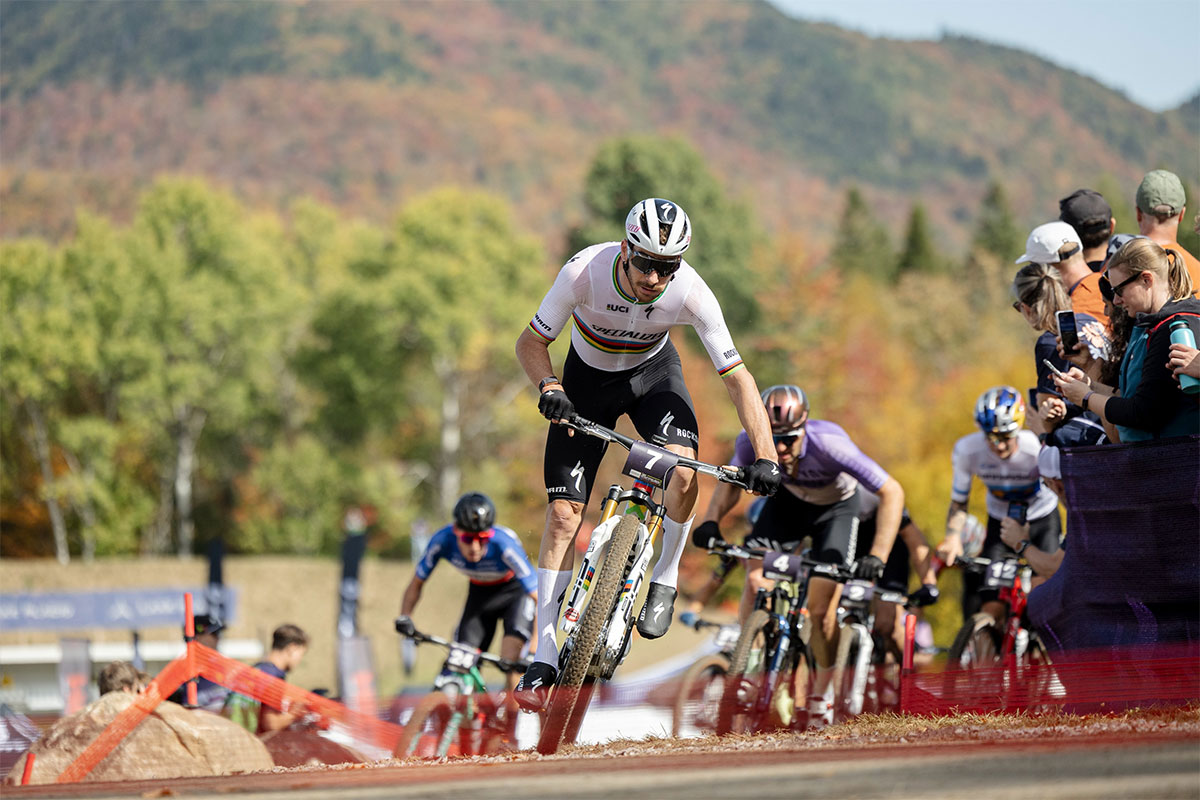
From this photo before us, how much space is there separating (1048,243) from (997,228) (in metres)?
87.1

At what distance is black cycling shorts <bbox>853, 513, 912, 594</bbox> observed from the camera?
10.2 metres

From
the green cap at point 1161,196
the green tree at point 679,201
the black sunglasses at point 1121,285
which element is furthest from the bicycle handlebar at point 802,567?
the green tree at point 679,201

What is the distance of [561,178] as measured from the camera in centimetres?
17912

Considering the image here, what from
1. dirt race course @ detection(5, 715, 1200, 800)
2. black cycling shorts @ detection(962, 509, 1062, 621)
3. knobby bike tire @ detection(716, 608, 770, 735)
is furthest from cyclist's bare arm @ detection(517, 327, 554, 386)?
black cycling shorts @ detection(962, 509, 1062, 621)

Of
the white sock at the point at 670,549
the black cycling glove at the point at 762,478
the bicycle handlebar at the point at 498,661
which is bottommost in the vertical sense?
the bicycle handlebar at the point at 498,661

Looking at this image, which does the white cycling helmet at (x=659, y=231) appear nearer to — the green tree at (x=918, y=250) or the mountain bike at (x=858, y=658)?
the mountain bike at (x=858, y=658)

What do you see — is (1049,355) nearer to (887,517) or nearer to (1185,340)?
(1185,340)

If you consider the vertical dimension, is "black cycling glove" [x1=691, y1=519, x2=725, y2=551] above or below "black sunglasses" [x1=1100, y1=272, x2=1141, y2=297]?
below

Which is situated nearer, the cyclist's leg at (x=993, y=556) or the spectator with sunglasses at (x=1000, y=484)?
the cyclist's leg at (x=993, y=556)

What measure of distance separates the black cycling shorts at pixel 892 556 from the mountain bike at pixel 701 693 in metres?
1.43

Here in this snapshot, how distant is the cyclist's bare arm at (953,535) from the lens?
31.4 feet

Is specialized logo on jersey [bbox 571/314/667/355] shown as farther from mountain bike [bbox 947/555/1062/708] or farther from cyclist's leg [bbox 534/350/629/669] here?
mountain bike [bbox 947/555/1062/708]

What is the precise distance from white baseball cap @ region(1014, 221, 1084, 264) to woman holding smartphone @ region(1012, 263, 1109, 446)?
5cm

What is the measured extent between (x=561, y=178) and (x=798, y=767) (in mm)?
177317
